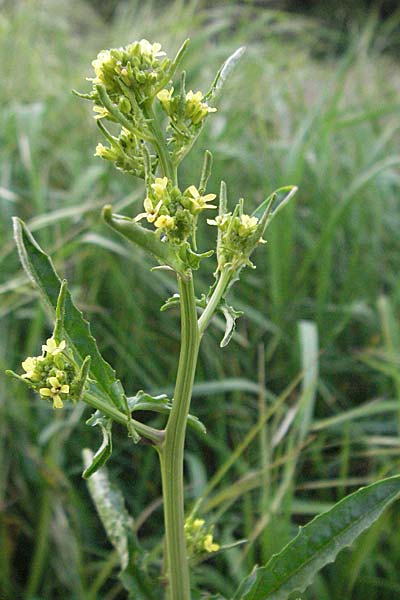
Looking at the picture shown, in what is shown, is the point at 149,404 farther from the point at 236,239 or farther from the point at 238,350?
the point at 238,350

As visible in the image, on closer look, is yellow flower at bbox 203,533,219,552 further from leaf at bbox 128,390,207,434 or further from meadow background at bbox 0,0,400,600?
meadow background at bbox 0,0,400,600

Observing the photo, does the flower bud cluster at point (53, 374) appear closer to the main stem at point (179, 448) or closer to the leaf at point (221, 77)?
the main stem at point (179, 448)

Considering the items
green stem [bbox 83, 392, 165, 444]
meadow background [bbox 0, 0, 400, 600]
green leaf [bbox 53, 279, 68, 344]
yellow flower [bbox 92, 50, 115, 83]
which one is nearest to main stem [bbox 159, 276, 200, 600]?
green stem [bbox 83, 392, 165, 444]

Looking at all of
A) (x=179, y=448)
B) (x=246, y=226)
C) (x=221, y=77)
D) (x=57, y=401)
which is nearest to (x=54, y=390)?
(x=57, y=401)

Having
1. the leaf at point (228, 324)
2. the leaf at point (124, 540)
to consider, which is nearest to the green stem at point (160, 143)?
the leaf at point (228, 324)

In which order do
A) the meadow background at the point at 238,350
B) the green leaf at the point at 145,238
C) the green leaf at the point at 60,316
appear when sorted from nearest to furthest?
the green leaf at the point at 145,238
the green leaf at the point at 60,316
the meadow background at the point at 238,350

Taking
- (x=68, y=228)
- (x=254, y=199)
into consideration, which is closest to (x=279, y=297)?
(x=254, y=199)

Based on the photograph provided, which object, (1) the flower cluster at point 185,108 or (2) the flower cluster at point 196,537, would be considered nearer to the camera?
(1) the flower cluster at point 185,108
